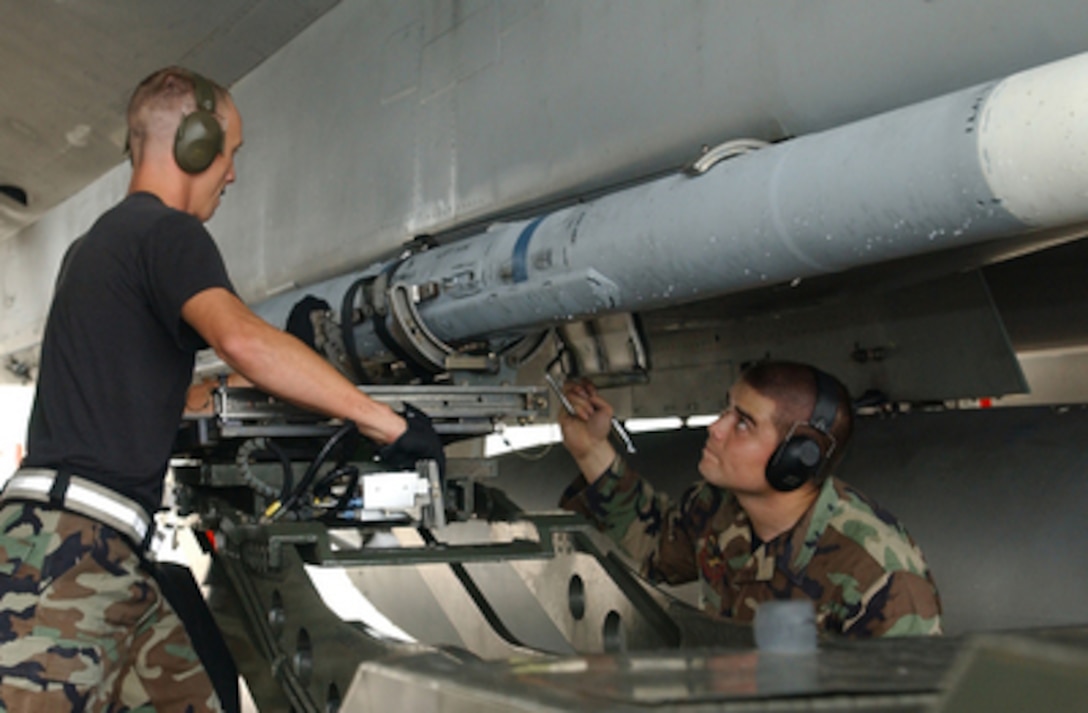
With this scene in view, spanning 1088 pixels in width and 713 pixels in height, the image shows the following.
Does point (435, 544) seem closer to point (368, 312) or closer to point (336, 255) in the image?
point (368, 312)

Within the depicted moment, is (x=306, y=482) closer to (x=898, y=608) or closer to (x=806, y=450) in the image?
(x=806, y=450)

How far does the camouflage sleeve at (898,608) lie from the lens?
70.5 inches

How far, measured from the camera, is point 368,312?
2816mm

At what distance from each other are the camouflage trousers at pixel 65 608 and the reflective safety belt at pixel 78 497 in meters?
0.02

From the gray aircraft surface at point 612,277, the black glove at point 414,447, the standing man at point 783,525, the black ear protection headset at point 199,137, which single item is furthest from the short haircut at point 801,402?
the black ear protection headset at point 199,137

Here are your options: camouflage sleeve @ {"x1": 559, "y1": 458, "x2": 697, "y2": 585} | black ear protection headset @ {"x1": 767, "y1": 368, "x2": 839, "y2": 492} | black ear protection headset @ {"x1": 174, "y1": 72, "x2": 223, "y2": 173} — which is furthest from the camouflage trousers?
black ear protection headset @ {"x1": 767, "y1": 368, "x2": 839, "y2": 492}

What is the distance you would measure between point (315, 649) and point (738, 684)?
1543 millimetres

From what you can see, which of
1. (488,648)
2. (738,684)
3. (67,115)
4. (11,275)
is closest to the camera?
(738,684)

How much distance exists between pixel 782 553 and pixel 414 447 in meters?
0.72

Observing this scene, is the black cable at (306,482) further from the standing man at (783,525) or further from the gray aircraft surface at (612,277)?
the standing man at (783,525)

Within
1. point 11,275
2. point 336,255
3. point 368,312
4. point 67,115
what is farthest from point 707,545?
point 11,275

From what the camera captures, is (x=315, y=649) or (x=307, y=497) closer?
(x=315, y=649)

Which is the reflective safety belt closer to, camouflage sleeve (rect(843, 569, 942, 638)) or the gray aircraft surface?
the gray aircraft surface

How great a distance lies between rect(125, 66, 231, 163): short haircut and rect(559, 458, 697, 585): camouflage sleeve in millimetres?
1165
